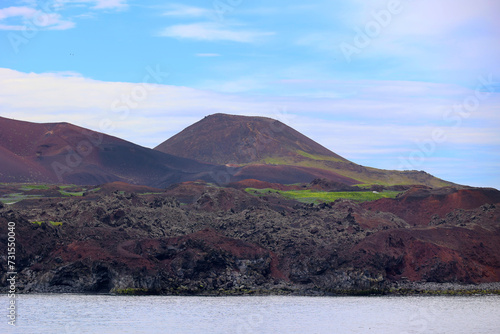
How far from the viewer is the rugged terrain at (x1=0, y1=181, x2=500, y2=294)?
196ft

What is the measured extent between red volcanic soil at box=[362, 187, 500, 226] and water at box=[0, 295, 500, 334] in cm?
5754

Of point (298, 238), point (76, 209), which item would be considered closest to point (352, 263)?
point (298, 238)

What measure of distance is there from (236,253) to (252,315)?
740 inches

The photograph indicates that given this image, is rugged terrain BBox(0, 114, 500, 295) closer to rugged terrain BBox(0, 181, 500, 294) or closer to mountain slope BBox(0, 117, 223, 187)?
rugged terrain BBox(0, 181, 500, 294)

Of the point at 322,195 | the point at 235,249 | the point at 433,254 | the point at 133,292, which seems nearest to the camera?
the point at 133,292

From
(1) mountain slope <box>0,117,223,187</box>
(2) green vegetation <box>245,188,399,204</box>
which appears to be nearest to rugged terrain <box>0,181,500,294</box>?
(2) green vegetation <box>245,188,399,204</box>

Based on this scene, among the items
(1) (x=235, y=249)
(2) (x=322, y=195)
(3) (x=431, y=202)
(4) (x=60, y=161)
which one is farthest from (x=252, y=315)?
(4) (x=60, y=161)

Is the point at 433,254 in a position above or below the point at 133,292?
above

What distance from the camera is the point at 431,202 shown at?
388ft

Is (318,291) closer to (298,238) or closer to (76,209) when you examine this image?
(298,238)

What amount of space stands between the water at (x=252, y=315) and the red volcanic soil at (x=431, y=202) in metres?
57.5

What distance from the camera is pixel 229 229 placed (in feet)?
261

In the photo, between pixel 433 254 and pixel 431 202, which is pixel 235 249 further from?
pixel 431 202

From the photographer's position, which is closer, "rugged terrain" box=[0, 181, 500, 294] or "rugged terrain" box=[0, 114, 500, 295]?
"rugged terrain" box=[0, 181, 500, 294]
